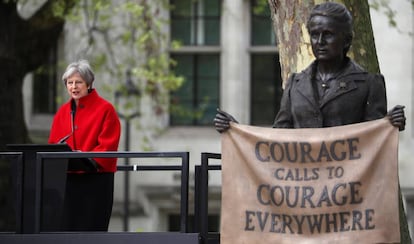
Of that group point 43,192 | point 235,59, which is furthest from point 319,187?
point 235,59

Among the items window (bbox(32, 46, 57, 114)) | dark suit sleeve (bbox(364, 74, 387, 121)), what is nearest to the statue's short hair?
dark suit sleeve (bbox(364, 74, 387, 121))

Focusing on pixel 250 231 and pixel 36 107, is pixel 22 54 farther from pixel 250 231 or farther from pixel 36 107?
pixel 250 231

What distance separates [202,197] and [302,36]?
198cm

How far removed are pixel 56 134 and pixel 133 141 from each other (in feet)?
39.9

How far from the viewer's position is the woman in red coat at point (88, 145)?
10.8m

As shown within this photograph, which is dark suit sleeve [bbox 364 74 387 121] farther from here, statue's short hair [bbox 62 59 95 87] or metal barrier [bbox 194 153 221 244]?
statue's short hair [bbox 62 59 95 87]

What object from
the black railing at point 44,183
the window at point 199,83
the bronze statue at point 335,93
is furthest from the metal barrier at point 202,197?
the window at point 199,83

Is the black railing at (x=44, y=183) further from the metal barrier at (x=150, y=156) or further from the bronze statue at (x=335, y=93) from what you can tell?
the bronze statue at (x=335, y=93)

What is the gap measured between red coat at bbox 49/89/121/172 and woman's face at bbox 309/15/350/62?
268 centimetres

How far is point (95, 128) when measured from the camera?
10.9 metres

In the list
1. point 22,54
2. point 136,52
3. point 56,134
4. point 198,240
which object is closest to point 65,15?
point 22,54

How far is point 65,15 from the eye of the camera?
18.0 meters

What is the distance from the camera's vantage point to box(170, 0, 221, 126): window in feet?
76.0

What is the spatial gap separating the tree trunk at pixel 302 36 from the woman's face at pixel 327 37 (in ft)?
8.96
